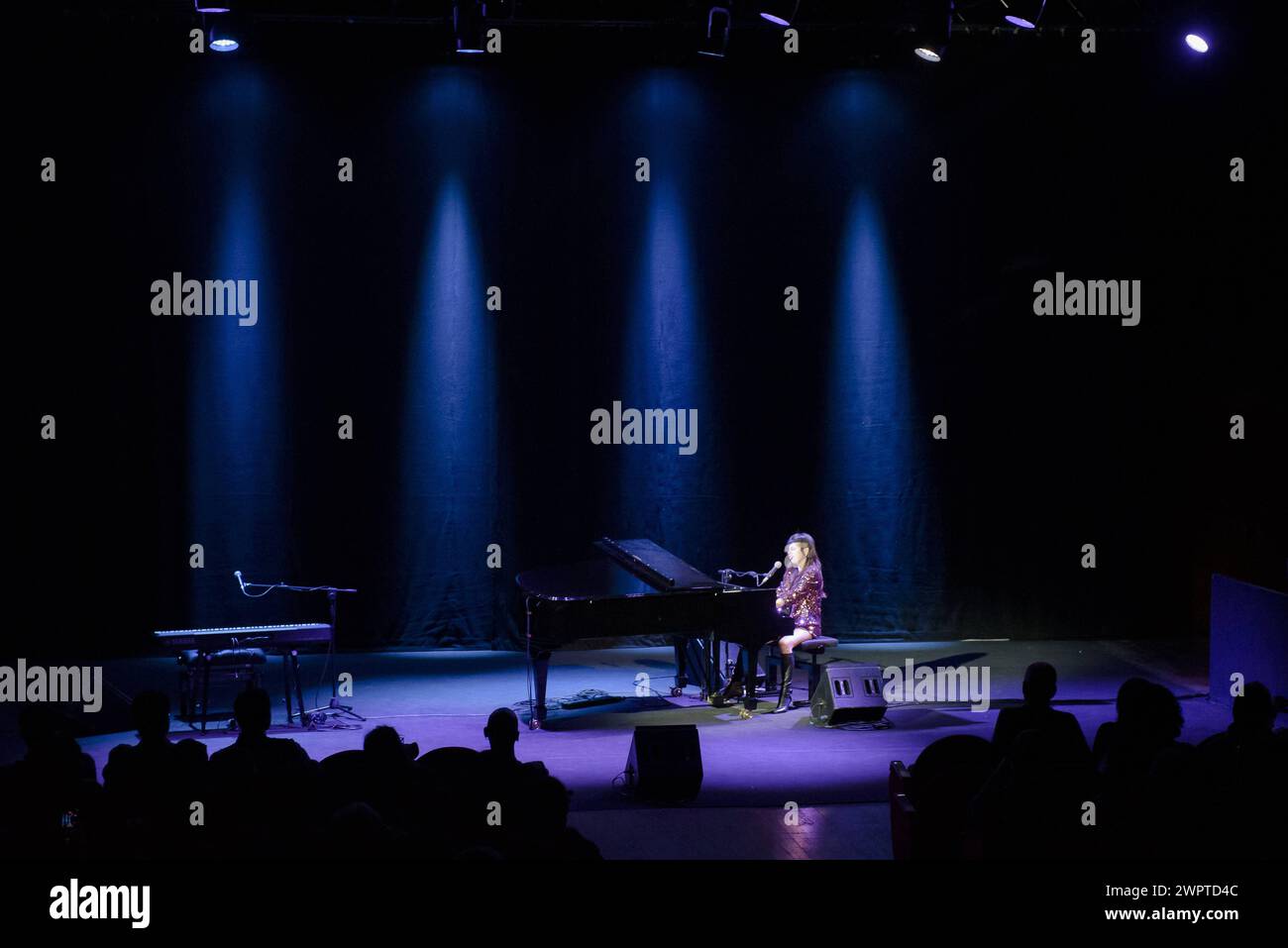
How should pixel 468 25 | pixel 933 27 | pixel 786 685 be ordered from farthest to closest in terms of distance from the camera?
pixel 468 25 < pixel 933 27 < pixel 786 685

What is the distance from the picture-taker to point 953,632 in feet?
38.5

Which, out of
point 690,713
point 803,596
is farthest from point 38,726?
point 803,596

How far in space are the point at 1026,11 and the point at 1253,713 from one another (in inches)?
285

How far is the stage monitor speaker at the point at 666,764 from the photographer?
6570 mm

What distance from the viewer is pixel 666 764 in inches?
259

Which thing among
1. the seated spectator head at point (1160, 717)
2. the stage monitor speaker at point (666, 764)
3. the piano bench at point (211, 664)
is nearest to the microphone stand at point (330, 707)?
the piano bench at point (211, 664)

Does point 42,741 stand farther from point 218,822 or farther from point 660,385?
point 660,385

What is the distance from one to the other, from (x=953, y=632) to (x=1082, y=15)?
5.26 m

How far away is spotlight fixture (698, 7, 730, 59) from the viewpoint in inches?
399

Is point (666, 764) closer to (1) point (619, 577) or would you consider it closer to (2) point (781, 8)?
(1) point (619, 577)

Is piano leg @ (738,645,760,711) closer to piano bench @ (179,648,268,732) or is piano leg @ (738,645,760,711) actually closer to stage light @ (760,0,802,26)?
piano bench @ (179,648,268,732)

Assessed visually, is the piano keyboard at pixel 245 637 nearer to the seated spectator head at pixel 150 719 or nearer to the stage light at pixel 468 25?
the seated spectator head at pixel 150 719

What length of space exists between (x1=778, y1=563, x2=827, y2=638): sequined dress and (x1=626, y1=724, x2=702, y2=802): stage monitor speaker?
7.83 feet

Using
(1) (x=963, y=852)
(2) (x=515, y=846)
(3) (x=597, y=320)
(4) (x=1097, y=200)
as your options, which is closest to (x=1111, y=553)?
(4) (x=1097, y=200)
